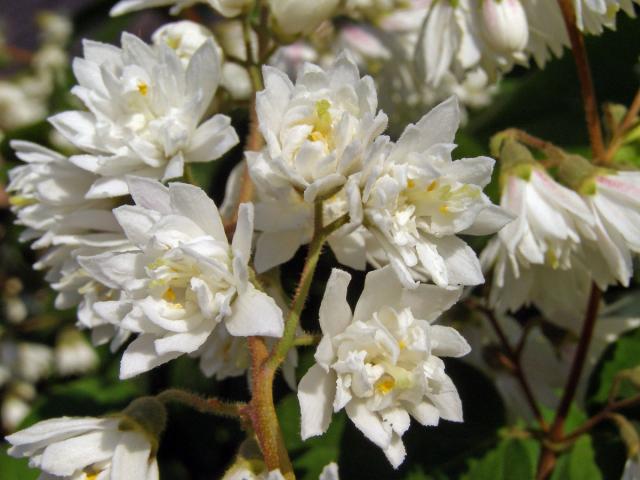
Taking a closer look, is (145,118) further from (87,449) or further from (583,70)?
(583,70)

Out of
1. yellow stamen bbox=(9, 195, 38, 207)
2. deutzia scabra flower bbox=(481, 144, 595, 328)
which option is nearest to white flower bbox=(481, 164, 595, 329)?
deutzia scabra flower bbox=(481, 144, 595, 328)

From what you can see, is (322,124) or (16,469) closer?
(322,124)

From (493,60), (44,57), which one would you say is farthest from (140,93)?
(44,57)

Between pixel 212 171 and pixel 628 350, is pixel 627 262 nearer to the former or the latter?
pixel 628 350

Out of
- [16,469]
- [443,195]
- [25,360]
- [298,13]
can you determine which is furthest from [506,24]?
[25,360]

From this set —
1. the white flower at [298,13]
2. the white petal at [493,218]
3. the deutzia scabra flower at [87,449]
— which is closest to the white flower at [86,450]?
the deutzia scabra flower at [87,449]

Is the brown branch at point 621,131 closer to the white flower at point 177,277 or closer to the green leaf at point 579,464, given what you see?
the green leaf at point 579,464

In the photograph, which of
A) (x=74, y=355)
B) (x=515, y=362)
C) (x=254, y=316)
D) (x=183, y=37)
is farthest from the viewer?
(x=74, y=355)
